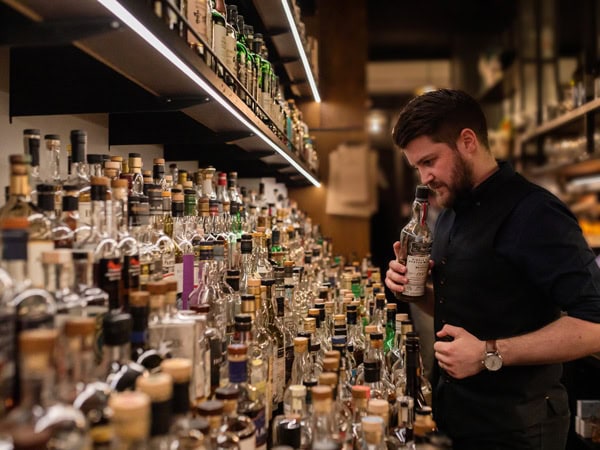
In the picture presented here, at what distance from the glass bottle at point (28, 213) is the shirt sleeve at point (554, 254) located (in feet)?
4.47

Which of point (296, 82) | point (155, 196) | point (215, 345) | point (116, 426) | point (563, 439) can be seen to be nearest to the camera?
point (116, 426)

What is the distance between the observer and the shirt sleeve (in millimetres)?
1701

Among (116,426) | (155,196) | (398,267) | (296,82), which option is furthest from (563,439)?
(296,82)

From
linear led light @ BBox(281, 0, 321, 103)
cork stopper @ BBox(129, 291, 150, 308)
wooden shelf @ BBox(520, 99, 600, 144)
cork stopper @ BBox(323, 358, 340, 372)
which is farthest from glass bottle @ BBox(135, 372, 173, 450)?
wooden shelf @ BBox(520, 99, 600, 144)

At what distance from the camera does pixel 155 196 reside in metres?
1.50

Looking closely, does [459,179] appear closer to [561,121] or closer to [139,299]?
[139,299]

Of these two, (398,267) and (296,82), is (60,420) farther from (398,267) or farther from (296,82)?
(296,82)

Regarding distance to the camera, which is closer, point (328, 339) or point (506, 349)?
point (506, 349)

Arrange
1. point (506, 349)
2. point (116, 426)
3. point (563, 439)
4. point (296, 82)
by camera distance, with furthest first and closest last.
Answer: point (296, 82)
point (563, 439)
point (506, 349)
point (116, 426)

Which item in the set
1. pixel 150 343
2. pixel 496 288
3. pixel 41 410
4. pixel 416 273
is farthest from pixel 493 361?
pixel 41 410

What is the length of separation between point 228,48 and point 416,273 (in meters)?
0.97

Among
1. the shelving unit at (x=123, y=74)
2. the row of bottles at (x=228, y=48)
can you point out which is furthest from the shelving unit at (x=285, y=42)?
the shelving unit at (x=123, y=74)

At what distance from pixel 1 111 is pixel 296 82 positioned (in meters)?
3.11

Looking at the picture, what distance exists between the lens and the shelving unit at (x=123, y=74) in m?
1.06
